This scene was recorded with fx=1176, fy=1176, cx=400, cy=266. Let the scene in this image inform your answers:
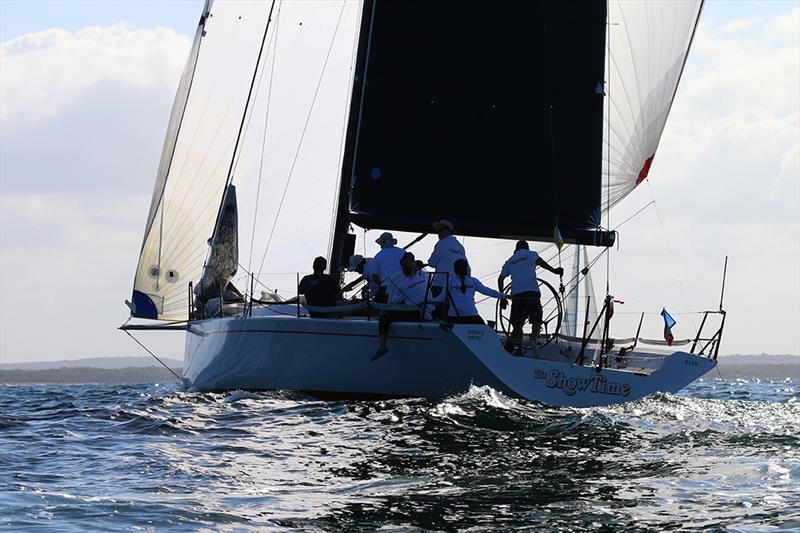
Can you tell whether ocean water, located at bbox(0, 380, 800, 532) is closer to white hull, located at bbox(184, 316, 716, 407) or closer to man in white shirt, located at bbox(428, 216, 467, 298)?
white hull, located at bbox(184, 316, 716, 407)

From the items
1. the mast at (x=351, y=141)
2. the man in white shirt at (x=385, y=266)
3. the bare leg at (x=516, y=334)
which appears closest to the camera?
the bare leg at (x=516, y=334)

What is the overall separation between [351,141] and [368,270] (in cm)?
297

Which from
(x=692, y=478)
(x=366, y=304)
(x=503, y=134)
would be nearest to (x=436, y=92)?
(x=503, y=134)

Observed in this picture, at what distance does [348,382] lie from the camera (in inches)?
539

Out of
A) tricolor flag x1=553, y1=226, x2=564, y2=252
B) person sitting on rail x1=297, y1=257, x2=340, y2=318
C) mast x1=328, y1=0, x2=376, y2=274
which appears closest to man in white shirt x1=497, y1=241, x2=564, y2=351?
tricolor flag x1=553, y1=226, x2=564, y2=252

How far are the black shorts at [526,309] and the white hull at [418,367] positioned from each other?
4.06ft

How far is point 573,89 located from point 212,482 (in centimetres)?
988

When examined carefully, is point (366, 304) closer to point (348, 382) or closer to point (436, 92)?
point (348, 382)

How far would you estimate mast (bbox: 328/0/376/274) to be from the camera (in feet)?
54.7

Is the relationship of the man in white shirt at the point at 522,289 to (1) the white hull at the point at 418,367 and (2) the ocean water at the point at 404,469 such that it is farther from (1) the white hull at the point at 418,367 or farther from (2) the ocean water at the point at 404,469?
(2) the ocean water at the point at 404,469

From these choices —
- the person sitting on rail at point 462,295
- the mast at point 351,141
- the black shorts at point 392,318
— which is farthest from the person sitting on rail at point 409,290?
the mast at point 351,141

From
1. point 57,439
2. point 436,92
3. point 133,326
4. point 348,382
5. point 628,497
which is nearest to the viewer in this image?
point 628,497

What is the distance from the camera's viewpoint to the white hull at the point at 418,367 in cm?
1279

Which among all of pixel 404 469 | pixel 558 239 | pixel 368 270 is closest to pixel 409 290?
pixel 368 270
